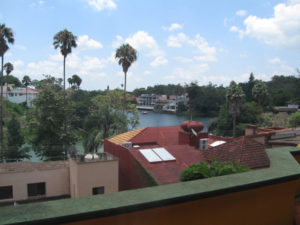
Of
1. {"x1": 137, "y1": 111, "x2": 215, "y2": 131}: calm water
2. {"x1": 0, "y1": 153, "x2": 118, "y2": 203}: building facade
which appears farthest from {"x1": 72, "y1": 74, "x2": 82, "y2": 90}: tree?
{"x1": 0, "y1": 153, "x2": 118, "y2": 203}: building facade

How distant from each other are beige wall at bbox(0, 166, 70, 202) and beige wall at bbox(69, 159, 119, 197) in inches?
179

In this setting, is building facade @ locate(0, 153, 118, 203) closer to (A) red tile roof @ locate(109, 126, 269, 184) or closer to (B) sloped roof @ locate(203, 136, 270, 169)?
(A) red tile roof @ locate(109, 126, 269, 184)

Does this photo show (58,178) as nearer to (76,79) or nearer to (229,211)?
(229,211)

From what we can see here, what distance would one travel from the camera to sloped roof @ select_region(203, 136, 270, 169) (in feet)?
32.8

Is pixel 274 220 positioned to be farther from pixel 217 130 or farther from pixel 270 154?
pixel 217 130

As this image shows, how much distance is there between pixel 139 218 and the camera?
2.69m

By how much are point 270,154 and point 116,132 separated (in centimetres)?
2776

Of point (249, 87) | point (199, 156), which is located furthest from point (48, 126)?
point (249, 87)

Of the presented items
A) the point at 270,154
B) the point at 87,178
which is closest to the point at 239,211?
the point at 270,154

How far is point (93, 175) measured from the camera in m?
15.9

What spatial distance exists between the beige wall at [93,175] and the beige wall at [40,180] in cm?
454

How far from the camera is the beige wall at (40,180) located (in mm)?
18844

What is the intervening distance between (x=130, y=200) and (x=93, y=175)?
1385 centimetres

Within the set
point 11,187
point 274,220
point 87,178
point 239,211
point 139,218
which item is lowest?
point 11,187
